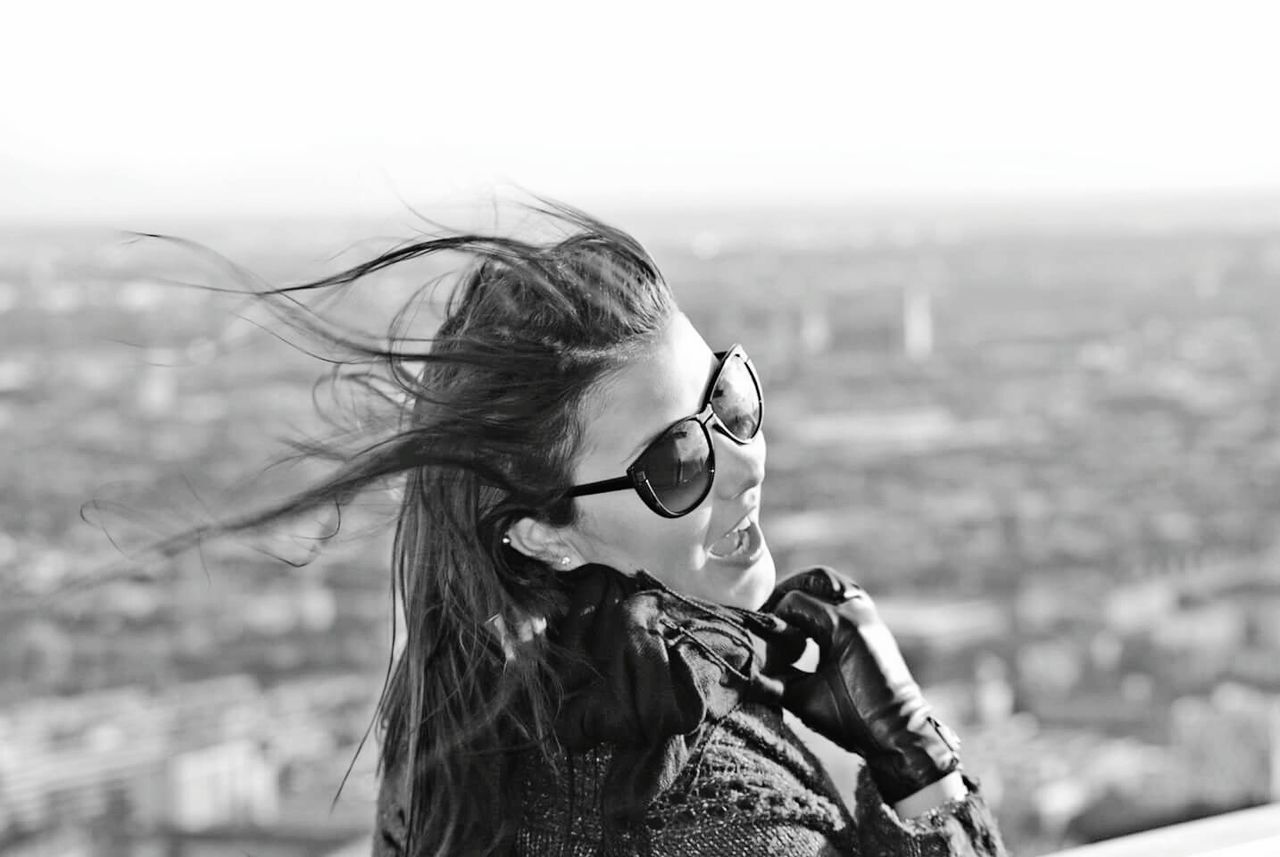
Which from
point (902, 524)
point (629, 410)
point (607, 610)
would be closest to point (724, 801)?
point (607, 610)

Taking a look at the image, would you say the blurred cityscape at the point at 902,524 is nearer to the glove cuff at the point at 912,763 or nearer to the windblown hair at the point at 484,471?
the windblown hair at the point at 484,471

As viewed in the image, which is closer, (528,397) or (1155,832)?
(528,397)

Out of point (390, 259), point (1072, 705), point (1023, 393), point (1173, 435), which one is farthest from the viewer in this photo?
point (1023, 393)

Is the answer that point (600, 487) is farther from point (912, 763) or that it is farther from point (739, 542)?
point (912, 763)

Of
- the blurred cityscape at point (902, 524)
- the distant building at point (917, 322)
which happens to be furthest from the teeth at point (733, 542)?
the distant building at point (917, 322)

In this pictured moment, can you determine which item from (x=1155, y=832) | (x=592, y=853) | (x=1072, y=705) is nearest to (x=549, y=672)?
(x=592, y=853)

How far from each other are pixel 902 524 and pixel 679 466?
17852 mm

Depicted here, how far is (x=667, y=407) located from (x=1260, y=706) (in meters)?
15.1

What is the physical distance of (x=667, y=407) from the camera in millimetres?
932

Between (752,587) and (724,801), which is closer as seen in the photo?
(724,801)

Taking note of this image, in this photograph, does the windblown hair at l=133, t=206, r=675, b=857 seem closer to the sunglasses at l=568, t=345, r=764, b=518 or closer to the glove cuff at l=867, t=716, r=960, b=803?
the sunglasses at l=568, t=345, r=764, b=518

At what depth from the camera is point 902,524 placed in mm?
18469

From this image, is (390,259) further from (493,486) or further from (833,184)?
(833,184)

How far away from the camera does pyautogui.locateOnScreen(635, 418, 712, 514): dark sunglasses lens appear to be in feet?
3.01
